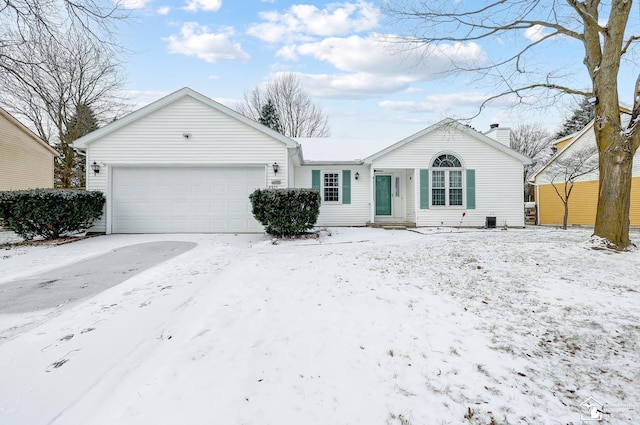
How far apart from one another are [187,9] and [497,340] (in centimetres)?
968

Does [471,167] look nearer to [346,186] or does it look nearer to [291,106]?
[346,186]

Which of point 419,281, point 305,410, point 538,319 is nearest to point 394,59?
point 419,281

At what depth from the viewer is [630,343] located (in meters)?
3.00

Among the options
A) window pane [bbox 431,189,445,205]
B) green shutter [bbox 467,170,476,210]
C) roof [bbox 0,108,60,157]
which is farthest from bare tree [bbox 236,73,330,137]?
green shutter [bbox 467,170,476,210]

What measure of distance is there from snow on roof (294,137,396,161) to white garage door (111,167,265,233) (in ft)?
14.9

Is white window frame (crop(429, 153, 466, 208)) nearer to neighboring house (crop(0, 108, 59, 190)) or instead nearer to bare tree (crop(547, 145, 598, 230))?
bare tree (crop(547, 145, 598, 230))

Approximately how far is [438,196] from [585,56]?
656 centimetres

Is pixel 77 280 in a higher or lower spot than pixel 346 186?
lower

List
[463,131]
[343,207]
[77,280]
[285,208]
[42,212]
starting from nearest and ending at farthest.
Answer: [77,280], [42,212], [285,208], [463,131], [343,207]

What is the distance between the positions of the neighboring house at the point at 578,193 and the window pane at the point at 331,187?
11723 mm

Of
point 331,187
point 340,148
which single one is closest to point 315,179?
point 331,187

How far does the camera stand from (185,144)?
10469 mm

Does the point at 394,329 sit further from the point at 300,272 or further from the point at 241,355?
the point at 300,272

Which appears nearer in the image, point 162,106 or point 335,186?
point 162,106
